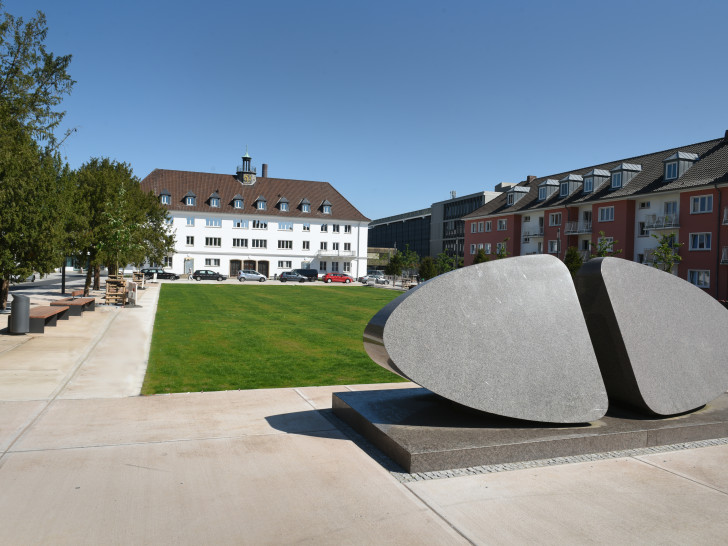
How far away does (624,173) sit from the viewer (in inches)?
2044

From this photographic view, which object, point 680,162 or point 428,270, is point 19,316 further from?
point 680,162

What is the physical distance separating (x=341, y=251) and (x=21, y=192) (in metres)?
64.2

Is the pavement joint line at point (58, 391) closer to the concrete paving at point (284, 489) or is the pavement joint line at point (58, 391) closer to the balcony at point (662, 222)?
the concrete paving at point (284, 489)

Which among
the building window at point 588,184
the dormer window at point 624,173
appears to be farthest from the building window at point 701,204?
the building window at point 588,184

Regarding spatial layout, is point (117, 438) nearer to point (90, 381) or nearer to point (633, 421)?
point (90, 381)

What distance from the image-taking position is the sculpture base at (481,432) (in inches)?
239

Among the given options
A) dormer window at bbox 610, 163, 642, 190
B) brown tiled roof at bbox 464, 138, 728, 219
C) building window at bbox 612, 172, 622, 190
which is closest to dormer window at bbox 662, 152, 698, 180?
brown tiled roof at bbox 464, 138, 728, 219

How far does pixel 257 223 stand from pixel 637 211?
160 feet

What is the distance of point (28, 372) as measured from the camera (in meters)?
10.7

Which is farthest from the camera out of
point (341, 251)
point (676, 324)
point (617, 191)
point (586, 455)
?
point (341, 251)

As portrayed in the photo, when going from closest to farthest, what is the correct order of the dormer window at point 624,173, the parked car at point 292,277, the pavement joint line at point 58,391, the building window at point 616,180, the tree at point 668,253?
the pavement joint line at point 58,391 < the tree at point 668,253 < the dormer window at point 624,173 < the building window at point 616,180 < the parked car at point 292,277

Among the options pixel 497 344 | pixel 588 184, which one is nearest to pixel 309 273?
pixel 588 184

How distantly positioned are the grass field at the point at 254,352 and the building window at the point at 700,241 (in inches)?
1244

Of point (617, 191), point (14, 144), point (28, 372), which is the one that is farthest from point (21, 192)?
point (617, 191)
